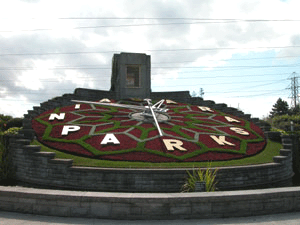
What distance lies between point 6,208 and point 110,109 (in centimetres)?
1429

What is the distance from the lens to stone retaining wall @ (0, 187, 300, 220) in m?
5.45

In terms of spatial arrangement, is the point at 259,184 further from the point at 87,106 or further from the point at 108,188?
the point at 87,106

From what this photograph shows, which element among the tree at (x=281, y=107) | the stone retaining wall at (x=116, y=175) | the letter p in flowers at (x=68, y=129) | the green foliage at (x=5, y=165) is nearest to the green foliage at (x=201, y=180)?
the stone retaining wall at (x=116, y=175)

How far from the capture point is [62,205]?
18.1ft

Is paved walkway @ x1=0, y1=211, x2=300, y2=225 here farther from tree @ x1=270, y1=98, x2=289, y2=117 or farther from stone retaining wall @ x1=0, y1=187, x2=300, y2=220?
tree @ x1=270, y1=98, x2=289, y2=117

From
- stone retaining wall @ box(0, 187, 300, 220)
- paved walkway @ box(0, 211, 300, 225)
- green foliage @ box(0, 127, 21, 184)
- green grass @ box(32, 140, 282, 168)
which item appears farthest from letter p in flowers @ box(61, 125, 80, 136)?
paved walkway @ box(0, 211, 300, 225)

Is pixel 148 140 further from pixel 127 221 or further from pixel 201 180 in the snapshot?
pixel 127 221

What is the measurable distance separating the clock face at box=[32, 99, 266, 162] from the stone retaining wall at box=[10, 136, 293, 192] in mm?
1280

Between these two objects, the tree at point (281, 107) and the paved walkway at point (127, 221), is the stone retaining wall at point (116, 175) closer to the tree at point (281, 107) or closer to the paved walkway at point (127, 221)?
the paved walkway at point (127, 221)

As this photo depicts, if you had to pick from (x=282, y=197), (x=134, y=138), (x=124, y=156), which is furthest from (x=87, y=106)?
(x=282, y=197)

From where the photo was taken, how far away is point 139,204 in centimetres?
545

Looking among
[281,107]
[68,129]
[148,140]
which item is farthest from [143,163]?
[281,107]

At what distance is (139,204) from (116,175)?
4.96m

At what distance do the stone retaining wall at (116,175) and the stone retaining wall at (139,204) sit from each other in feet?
15.2
